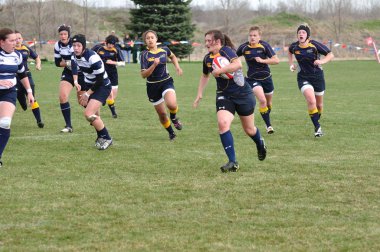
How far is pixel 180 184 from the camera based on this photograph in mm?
7426

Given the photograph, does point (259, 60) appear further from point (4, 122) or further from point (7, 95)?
point (4, 122)

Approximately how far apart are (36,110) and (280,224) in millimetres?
8528

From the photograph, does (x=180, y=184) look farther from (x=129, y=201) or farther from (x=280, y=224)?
(x=280, y=224)

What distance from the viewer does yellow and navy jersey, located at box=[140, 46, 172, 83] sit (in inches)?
433

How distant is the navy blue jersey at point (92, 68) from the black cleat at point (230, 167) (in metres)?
3.05

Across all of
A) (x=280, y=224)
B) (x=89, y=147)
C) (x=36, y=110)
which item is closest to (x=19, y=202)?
(x=280, y=224)

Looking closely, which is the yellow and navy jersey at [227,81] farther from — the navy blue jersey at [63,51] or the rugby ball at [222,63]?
the navy blue jersey at [63,51]

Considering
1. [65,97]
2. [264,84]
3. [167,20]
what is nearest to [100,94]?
[65,97]

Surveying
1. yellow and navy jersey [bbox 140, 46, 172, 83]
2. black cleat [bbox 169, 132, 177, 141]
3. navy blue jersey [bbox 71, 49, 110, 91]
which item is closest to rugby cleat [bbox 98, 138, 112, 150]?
navy blue jersey [bbox 71, 49, 110, 91]

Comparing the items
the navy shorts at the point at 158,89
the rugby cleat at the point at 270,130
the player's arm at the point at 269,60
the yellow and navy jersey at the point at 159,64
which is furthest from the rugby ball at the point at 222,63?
the rugby cleat at the point at 270,130

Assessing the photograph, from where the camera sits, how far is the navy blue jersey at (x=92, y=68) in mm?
10164

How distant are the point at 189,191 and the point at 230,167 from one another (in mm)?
1270

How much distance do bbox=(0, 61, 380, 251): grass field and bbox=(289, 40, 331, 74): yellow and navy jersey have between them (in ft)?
4.00

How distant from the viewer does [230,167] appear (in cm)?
820
